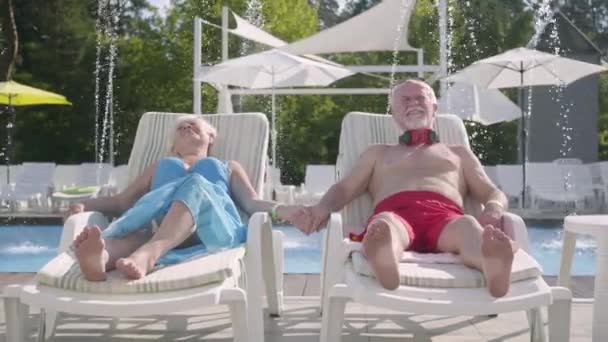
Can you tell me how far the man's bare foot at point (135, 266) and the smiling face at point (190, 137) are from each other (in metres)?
1.07

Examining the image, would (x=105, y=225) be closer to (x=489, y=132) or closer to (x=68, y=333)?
(x=68, y=333)

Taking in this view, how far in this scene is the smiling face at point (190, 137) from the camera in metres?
3.54

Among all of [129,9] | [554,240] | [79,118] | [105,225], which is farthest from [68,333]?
[129,9]

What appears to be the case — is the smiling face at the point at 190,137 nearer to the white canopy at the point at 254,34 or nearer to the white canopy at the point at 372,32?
the white canopy at the point at 372,32

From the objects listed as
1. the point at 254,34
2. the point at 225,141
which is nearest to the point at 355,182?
the point at 225,141

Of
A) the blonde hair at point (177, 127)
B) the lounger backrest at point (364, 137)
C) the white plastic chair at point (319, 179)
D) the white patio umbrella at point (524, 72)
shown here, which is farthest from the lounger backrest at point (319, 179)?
the blonde hair at point (177, 127)

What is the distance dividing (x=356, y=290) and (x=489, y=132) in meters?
16.8

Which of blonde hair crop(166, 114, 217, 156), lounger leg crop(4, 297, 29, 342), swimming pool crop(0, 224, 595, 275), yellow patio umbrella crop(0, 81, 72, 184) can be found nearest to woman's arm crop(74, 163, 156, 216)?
blonde hair crop(166, 114, 217, 156)

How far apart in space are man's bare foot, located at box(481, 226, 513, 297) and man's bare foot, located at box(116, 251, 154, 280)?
104 centimetres

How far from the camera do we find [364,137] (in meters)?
3.78

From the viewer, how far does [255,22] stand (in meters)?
19.6

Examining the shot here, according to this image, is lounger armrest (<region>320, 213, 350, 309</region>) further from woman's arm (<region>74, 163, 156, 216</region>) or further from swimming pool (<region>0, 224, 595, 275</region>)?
swimming pool (<region>0, 224, 595, 275</region>)

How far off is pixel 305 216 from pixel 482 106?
10049 mm

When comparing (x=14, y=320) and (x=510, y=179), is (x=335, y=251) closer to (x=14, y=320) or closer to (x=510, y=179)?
(x=14, y=320)
